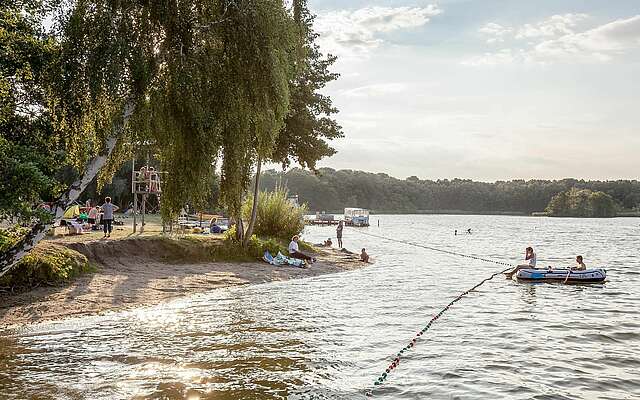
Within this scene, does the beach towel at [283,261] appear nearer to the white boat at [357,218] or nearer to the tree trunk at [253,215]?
the tree trunk at [253,215]

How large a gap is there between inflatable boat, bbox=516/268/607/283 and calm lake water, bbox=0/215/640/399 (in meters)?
5.37

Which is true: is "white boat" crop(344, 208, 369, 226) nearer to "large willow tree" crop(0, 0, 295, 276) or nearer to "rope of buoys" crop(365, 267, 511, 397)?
"rope of buoys" crop(365, 267, 511, 397)

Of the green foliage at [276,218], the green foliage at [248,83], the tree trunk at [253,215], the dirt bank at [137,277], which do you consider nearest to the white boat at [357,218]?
the green foliage at [276,218]

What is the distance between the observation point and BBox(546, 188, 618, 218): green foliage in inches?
7392

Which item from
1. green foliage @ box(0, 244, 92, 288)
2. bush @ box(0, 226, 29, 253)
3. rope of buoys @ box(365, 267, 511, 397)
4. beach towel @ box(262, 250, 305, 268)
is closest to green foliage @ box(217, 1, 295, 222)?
rope of buoys @ box(365, 267, 511, 397)

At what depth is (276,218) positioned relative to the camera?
35156 mm

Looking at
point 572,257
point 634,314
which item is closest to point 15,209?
point 634,314

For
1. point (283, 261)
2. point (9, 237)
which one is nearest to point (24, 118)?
point (9, 237)

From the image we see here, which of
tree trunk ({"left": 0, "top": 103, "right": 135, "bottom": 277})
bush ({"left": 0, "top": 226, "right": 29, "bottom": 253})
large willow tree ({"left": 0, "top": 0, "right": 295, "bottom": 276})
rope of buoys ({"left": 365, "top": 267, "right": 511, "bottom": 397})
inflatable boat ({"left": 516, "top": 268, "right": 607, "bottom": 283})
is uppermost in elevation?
large willow tree ({"left": 0, "top": 0, "right": 295, "bottom": 276})

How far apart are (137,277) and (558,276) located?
19.5 m

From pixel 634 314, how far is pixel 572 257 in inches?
1102

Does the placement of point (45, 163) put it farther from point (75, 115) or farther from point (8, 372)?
point (8, 372)

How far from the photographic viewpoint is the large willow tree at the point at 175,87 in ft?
37.6

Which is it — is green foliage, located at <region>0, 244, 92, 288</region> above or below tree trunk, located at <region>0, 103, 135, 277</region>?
below
